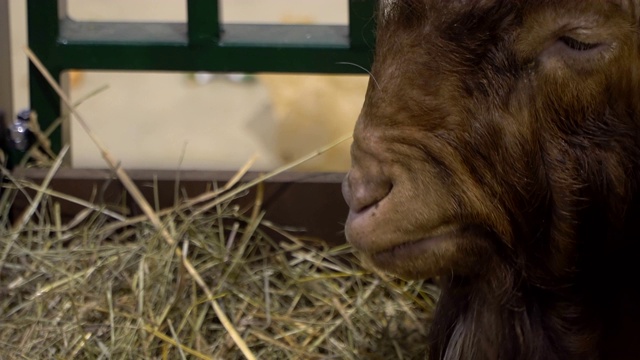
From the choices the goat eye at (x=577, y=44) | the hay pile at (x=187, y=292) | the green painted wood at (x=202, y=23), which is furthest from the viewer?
the green painted wood at (x=202, y=23)

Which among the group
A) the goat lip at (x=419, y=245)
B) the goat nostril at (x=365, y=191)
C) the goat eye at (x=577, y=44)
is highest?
the goat eye at (x=577, y=44)

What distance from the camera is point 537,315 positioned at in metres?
1.60

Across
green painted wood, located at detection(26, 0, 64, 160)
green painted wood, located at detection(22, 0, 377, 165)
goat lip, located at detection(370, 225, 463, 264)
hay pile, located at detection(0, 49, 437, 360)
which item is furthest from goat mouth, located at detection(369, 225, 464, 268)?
green painted wood, located at detection(26, 0, 64, 160)

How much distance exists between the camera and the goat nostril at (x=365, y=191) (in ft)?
4.72

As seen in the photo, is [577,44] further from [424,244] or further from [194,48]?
[194,48]

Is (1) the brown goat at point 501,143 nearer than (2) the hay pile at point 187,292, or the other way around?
(1) the brown goat at point 501,143

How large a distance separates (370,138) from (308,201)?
960 millimetres

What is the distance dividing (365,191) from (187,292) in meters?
0.85

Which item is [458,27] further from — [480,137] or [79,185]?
[79,185]

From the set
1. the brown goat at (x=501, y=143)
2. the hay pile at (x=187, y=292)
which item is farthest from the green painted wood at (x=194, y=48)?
the brown goat at (x=501, y=143)

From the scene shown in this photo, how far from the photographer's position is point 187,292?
221 cm

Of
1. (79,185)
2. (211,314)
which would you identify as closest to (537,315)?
(211,314)

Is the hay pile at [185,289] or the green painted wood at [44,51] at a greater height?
the green painted wood at [44,51]

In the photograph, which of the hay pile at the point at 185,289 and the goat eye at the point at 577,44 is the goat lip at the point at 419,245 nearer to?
the goat eye at the point at 577,44
